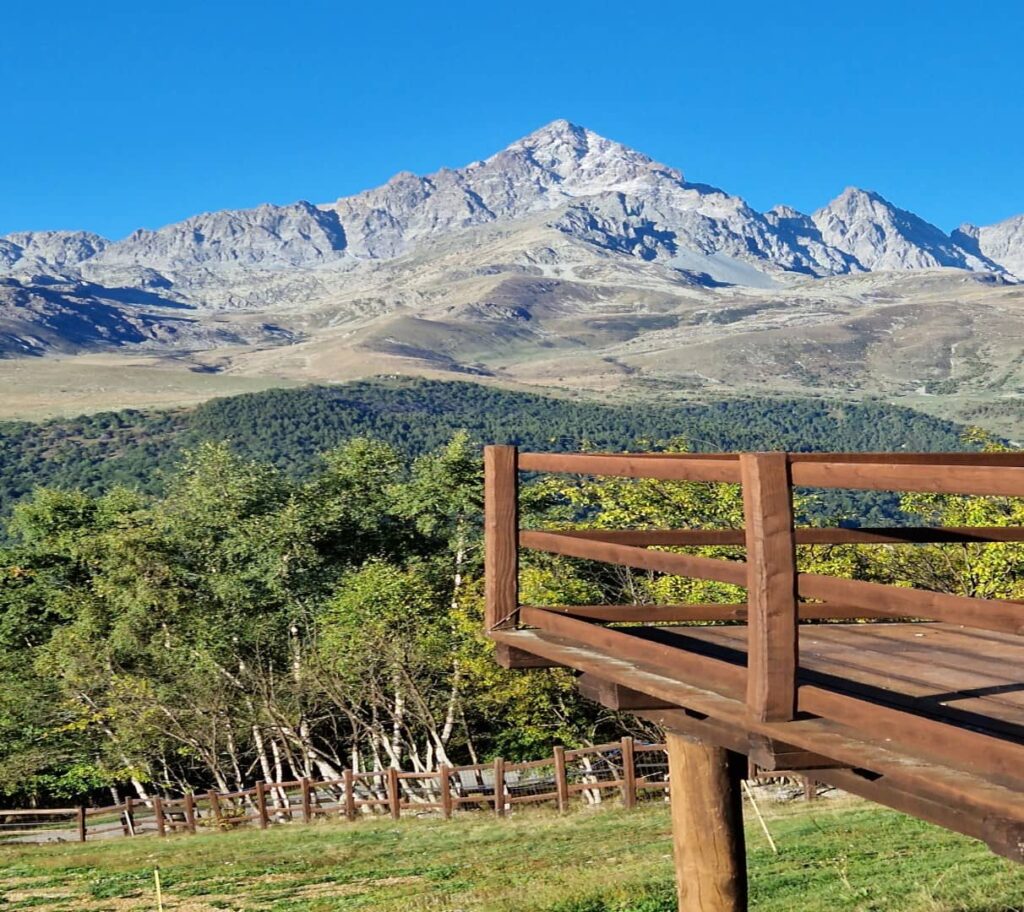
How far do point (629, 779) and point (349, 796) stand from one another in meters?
8.22

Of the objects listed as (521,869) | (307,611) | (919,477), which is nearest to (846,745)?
(919,477)

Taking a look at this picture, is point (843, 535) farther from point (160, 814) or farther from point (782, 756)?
point (160, 814)

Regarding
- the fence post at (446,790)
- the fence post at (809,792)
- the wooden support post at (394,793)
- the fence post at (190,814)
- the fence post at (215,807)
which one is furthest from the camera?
the fence post at (215,807)

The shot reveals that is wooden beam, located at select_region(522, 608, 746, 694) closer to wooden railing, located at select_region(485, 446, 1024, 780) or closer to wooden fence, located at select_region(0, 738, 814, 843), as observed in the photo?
wooden railing, located at select_region(485, 446, 1024, 780)

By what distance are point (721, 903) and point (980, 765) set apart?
91.2 inches

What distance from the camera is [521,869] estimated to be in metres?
16.0

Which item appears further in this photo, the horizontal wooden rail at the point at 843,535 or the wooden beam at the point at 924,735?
the horizontal wooden rail at the point at 843,535

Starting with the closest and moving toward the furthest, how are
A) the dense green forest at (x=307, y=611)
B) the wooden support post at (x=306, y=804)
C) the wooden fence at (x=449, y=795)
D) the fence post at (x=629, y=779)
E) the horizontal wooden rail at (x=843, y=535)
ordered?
1. the horizontal wooden rail at (x=843, y=535)
2. the fence post at (x=629, y=779)
3. the wooden fence at (x=449, y=795)
4. the wooden support post at (x=306, y=804)
5. the dense green forest at (x=307, y=611)

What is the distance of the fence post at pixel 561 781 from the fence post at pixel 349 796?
5984mm

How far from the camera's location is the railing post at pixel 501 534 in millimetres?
6535

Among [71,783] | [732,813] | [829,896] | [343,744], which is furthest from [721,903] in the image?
[71,783]

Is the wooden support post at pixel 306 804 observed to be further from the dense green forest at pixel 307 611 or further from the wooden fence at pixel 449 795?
the dense green forest at pixel 307 611

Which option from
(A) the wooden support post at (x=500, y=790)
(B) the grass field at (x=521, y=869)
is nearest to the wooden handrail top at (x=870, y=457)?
(B) the grass field at (x=521, y=869)

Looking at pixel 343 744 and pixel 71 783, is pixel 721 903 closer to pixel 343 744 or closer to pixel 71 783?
pixel 343 744
